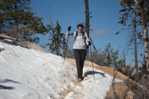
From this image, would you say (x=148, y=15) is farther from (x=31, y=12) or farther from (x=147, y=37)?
(x=31, y=12)

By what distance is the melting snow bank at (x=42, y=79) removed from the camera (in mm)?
8000

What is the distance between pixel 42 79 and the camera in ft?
31.6

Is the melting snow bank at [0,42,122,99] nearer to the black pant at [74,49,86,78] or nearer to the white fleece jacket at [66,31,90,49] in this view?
the black pant at [74,49,86,78]

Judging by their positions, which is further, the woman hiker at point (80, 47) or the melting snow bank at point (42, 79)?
the woman hiker at point (80, 47)

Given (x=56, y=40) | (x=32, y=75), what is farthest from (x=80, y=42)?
(x=56, y=40)

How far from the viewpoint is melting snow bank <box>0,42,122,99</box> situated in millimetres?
8000

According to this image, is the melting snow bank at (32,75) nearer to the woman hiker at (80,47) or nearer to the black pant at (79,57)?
the black pant at (79,57)

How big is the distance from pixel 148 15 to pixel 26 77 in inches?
353

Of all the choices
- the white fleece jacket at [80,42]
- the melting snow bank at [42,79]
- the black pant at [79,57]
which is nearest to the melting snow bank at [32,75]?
the melting snow bank at [42,79]

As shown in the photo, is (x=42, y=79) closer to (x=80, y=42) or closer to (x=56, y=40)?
(x=80, y=42)

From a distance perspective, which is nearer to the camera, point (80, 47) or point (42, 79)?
point (42, 79)

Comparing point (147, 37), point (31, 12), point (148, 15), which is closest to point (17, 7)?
point (31, 12)

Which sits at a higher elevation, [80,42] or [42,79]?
[80,42]

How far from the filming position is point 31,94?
782 cm
